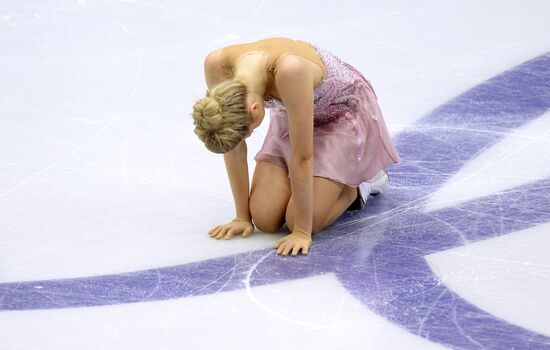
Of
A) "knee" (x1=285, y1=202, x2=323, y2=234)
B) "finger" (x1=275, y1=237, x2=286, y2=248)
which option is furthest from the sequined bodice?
"finger" (x1=275, y1=237, x2=286, y2=248)

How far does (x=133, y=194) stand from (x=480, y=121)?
1.65 meters

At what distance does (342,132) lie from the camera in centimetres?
371

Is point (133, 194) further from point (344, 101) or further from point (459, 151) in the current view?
point (459, 151)

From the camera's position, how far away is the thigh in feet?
12.1

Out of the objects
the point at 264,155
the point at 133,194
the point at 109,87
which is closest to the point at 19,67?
the point at 109,87

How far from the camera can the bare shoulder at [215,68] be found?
11.7 feet

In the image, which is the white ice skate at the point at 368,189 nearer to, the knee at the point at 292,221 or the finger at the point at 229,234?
the knee at the point at 292,221

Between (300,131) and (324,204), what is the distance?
377 mm

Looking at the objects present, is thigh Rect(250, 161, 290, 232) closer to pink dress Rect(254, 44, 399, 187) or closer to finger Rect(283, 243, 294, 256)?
pink dress Rect(254, 44, 399, 187)

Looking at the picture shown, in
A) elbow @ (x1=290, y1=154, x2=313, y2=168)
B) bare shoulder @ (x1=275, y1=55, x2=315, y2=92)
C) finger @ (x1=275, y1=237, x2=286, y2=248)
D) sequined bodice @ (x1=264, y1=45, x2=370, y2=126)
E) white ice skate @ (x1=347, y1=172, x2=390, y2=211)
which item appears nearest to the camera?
bare shoulder @ (x1=275, y1=55, x2=315, y2=92)

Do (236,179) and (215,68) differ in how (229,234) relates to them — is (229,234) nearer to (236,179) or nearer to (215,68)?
(236,179)

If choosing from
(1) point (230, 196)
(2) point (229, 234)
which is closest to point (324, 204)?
(2) point (229, 234)

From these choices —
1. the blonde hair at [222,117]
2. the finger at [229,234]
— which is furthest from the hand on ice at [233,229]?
the blonde hair at [222,117]

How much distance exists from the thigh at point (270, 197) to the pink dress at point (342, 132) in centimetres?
5
